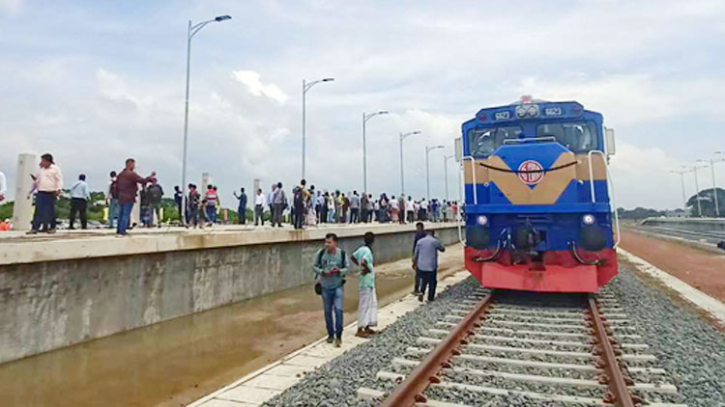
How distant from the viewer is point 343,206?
85.8ft

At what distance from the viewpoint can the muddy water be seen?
239 inches

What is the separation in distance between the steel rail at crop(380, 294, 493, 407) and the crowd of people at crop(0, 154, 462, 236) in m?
6.45

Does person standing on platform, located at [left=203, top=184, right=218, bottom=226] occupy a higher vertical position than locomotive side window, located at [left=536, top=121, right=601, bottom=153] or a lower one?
lower

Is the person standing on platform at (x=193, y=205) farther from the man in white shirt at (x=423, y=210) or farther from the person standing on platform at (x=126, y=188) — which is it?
the man in white shirt at (x=423, y=210)

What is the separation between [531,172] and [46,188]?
10239 mm

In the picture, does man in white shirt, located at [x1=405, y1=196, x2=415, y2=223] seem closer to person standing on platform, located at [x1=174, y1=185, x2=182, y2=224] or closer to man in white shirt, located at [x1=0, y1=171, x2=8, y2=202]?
person standing on platform, located at [x1=174, y1=185, x2=182, y2=224]

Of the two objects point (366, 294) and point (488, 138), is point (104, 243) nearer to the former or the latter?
point (366, 294)

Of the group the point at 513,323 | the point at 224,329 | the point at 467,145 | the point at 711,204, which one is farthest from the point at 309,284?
the point at 711,204

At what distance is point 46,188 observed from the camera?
9766 mm

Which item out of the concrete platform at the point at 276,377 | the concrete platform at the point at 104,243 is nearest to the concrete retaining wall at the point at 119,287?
the concrete platform at the point at 104,243

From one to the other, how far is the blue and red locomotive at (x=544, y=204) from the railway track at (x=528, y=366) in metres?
1.03

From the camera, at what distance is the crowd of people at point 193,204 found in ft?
33.2

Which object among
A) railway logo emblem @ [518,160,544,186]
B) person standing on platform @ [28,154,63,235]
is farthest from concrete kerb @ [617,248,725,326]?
person standing on platform @ [28,154,63,235]

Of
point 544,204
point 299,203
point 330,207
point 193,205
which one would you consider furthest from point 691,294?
point 330,207
